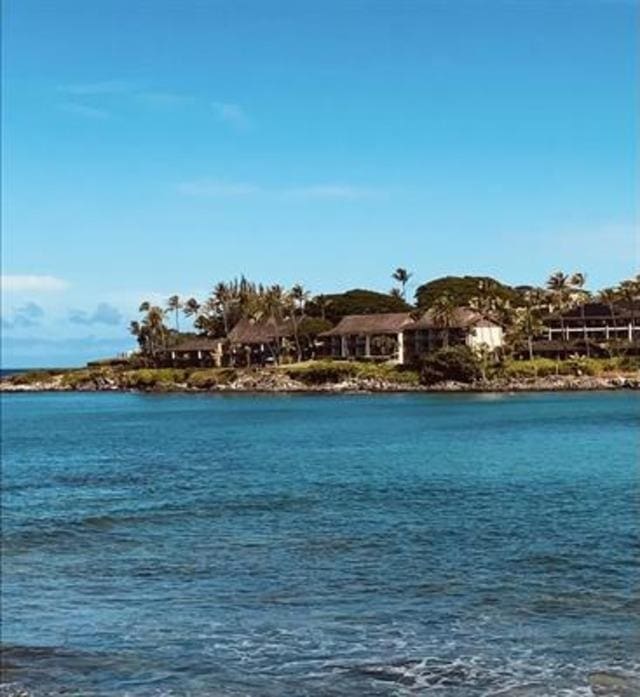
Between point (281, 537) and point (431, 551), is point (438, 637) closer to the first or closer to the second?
point (431, 551)

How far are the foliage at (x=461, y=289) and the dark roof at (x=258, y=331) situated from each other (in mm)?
25315

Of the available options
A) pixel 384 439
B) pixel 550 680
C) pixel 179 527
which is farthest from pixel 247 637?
pixel 384 439

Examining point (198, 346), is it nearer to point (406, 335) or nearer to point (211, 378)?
point (211, 378)

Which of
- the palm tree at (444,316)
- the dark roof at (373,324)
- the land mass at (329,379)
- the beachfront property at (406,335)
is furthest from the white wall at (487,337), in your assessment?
the dark roof at (373,324)

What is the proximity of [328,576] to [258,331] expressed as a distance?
12736 centimetres

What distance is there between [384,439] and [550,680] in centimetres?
4497

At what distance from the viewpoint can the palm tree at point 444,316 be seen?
122688 mm

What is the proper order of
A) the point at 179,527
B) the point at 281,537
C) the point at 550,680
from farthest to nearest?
1. the point at 179,527
2. the point at 281,537
3. the point at 550,680

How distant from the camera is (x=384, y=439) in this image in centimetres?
5772

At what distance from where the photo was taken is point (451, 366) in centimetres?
11662

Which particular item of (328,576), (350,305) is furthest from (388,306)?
(328,576)

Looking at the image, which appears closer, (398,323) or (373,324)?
(398,323)

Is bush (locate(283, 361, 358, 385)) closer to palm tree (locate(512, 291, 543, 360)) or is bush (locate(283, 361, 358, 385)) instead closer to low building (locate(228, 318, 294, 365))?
low building (locate(228, 318, 294, 365))

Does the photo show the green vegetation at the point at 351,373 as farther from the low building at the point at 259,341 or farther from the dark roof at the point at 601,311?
the dark roof at the point at 601,311
